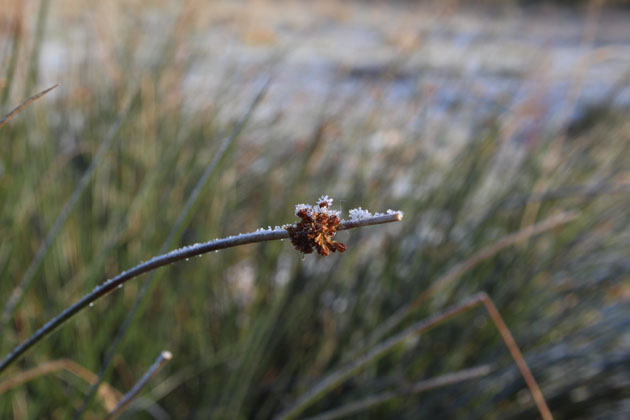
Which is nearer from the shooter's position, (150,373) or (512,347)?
(150,373)

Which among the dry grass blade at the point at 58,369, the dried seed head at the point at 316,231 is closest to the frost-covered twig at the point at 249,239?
the dried seed head at the point at 316,231

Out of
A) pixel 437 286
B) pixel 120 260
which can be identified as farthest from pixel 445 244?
pixel 120 260

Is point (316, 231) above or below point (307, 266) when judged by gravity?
below

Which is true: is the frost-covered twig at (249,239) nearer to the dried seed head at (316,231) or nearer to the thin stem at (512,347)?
the dried seed head at (316,231)

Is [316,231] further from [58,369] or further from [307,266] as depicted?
[307,266]

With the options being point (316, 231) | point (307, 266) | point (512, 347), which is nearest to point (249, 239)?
point (316, 231)

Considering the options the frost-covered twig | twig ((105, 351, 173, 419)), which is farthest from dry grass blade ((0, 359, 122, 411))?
the frost-covered twig

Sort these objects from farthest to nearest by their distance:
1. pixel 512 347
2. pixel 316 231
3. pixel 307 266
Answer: pixel 307 266, pixel 512 347, pixel 316 231

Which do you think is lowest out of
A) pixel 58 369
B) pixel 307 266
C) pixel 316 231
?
pixel 316 231
